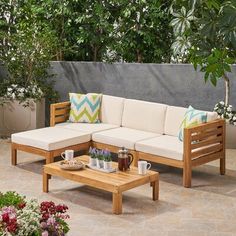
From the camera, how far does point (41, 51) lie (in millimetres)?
7879

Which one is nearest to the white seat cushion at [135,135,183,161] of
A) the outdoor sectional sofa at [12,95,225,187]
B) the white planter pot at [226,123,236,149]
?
the outdoor sectional sofa at [12,95,225,187]

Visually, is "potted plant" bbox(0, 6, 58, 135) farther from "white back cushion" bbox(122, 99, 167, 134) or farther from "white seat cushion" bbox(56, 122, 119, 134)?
"white back cushion" bbox(122, 99, 167, 134)

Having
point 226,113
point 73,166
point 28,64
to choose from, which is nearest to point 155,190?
point 73,166

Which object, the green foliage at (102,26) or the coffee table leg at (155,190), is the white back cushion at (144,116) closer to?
the coffee table leg at (155,190)

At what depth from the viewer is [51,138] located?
20.2 ft

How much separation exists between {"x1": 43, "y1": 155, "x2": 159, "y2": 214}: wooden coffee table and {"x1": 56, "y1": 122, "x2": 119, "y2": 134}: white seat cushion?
1.26 meters

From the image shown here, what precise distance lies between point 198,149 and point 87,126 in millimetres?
1585

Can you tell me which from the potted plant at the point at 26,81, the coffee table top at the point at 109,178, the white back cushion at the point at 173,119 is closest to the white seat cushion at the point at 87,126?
the white back cushion at the point at 173,119

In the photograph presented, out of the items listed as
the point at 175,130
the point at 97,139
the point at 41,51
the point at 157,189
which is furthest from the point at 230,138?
the point at 41,51

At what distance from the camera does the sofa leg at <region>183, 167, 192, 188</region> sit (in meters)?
5.59

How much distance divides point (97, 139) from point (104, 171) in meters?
1.29

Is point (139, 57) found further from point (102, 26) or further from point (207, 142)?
point (207, 142)

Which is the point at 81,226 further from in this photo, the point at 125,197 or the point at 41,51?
the point at 41,51

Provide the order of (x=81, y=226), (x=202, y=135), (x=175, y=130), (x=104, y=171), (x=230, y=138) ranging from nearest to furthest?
(x=81, y=226)
(x=104, y=171)
(x=202, y=135)
(x=175, y=130)
(x=230, y=138)
